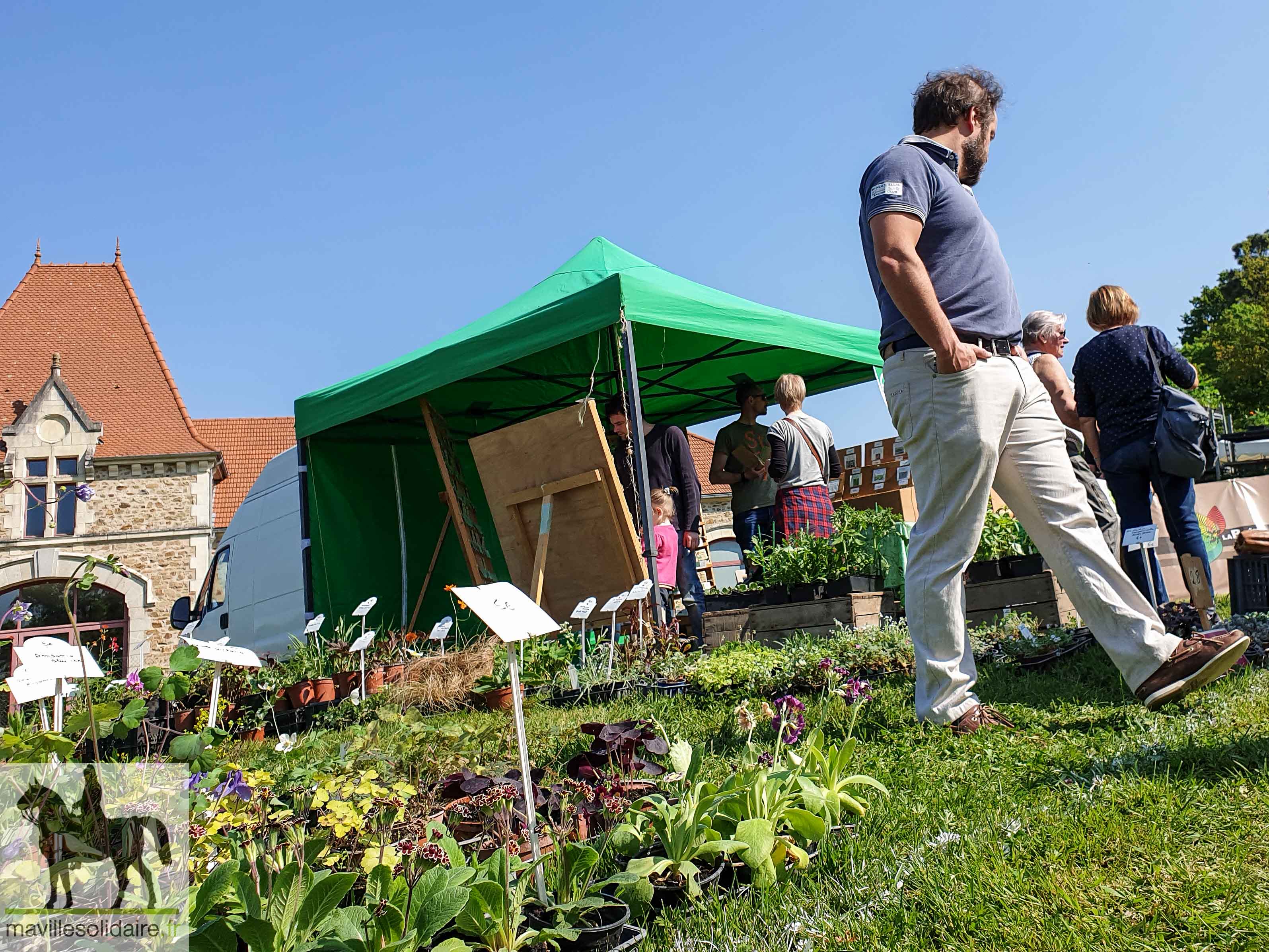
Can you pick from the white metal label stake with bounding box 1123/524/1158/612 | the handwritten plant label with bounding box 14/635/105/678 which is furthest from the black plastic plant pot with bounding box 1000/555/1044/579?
the handwritten plant label with bounding box 14/635/105/678

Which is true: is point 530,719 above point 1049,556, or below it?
below

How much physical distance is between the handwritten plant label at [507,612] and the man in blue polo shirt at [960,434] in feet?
5.18

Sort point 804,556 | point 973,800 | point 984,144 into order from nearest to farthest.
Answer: point 973,800
point 984,144
point 804,556

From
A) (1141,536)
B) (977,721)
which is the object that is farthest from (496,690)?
(1141,536)

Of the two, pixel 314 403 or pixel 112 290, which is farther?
pixel 112 290

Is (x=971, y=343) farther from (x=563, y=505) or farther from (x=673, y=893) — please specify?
(x=563, y=505)

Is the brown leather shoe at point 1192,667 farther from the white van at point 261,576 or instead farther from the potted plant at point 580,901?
the white van at point 261,576

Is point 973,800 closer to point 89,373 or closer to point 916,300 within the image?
point 916,300

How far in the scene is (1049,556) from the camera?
2820mm

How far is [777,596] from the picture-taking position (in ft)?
18.4

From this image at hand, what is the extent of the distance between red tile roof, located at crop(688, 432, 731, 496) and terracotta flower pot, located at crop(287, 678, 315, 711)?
82.9 ft

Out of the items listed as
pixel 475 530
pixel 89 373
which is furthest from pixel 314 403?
pixel 89 373

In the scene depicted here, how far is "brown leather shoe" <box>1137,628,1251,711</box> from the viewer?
2523 mm

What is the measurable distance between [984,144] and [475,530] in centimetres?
639
